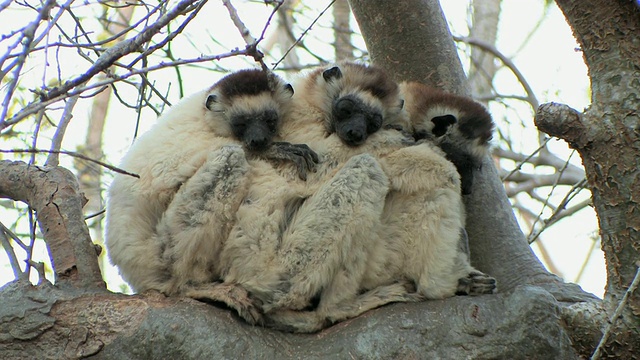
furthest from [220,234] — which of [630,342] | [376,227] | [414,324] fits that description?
[630,342]

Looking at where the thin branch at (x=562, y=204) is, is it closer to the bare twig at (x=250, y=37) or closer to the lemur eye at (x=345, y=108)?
the lemur eye at (x=345, y=108)

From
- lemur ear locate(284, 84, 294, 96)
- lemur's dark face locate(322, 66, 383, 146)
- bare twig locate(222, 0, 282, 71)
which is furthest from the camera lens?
lemur ear locate(284, 84, 294, 96)

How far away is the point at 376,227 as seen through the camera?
4848 millimetres

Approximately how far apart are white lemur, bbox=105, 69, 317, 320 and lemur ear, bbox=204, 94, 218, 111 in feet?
0.30

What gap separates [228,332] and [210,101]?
2137mm

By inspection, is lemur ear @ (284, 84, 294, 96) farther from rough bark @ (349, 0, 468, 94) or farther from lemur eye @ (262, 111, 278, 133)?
rough bark @ (349, 0, 468, 94)

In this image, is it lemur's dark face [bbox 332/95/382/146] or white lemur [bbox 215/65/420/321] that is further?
lemur's dark face [bbox 332/95/382/146]

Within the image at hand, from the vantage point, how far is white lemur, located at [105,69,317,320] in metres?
4.71

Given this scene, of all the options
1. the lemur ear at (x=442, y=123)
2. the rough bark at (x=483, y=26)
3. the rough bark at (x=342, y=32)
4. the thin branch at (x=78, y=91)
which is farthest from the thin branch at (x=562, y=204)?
the rough bark at (x=483, y=26)

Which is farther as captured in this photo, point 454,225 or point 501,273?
point 501,273

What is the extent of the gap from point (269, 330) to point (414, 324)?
3.13 feet

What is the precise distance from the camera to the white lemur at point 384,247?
185 inches

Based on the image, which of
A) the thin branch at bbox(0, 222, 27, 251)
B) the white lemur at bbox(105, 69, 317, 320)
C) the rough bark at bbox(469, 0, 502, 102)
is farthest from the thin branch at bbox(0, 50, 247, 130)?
the rough bark at bbox(469, 0, 502, 102)

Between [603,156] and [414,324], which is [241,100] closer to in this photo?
[414,324]
